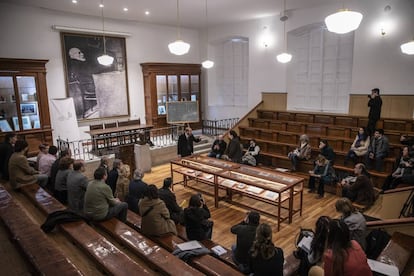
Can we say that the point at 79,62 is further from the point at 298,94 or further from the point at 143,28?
the point at 298,94

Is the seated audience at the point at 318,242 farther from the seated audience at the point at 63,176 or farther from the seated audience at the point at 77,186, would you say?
the seated audience at the point at 63,176

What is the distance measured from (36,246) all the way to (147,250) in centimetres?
129

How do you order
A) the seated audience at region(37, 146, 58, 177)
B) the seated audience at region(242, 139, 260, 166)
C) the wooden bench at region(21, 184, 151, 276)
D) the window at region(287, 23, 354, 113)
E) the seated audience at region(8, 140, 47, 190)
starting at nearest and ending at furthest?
the wooden bench at region(21, 184, 151, 276) → the seated audience at region(8, 140, 47, 190) → the seated audience at region(37, 146, 58, 177) → the seated audience at region(242, 139, 260, 166) → the window at region(287, 23, 354, 113)

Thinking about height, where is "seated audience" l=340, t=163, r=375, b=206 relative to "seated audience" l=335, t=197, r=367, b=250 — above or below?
below

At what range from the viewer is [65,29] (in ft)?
26.6

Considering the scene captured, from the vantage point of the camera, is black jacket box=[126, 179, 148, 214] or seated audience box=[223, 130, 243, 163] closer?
black jacket box=[126, 179, 148, 214]

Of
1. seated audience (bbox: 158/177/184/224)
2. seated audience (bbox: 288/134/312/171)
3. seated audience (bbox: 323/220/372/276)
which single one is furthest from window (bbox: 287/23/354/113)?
seated audience (bbox: 323/220/372/276)

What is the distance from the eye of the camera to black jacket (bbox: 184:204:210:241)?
11.3ft

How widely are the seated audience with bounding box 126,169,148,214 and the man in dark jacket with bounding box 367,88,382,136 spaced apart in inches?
214

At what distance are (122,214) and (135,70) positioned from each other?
699 cm

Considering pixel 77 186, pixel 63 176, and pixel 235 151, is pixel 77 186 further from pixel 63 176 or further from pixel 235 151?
pixel 235 151

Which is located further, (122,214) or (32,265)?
(122,214)

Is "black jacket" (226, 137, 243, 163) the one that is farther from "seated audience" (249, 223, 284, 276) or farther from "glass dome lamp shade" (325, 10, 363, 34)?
"seated audience" (249, 223, 284, 276)

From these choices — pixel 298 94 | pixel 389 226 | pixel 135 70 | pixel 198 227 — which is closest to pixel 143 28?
pixel 135 70
